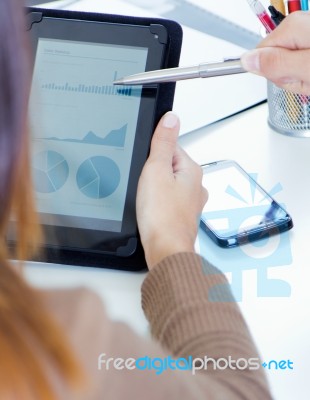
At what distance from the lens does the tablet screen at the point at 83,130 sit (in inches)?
24.8

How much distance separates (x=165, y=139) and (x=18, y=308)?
0.33 m

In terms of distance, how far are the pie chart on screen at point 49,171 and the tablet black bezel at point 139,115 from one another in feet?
0.13

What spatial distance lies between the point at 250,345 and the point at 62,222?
22 cm

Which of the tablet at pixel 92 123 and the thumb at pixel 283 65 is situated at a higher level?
the thumb at pixel 283 65

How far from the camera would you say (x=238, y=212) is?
2.14 ft

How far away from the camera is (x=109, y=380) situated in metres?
0.38

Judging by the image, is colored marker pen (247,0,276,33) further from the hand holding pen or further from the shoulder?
the shoulder

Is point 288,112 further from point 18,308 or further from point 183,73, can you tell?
point 18,308

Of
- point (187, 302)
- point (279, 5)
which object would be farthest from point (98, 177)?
point (279, 5)

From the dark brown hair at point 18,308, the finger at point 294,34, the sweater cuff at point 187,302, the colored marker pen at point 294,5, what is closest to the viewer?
the dark brown hair at point 18,308

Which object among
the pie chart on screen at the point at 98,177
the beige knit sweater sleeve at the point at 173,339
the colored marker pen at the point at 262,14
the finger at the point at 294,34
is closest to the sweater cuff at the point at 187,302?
the beige knit sweater sleeve at the point at 173,339

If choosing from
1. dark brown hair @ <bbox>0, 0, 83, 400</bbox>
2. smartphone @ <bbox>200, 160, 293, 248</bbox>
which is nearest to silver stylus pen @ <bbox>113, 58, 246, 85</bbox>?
smartphone @ <bbox>200, 160, 293, 248</bbox>

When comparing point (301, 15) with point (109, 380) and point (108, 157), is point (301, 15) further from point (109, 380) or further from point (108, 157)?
point (109, 380)

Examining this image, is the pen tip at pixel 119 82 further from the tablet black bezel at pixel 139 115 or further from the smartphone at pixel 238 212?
the smartphone at pixel 238 212
